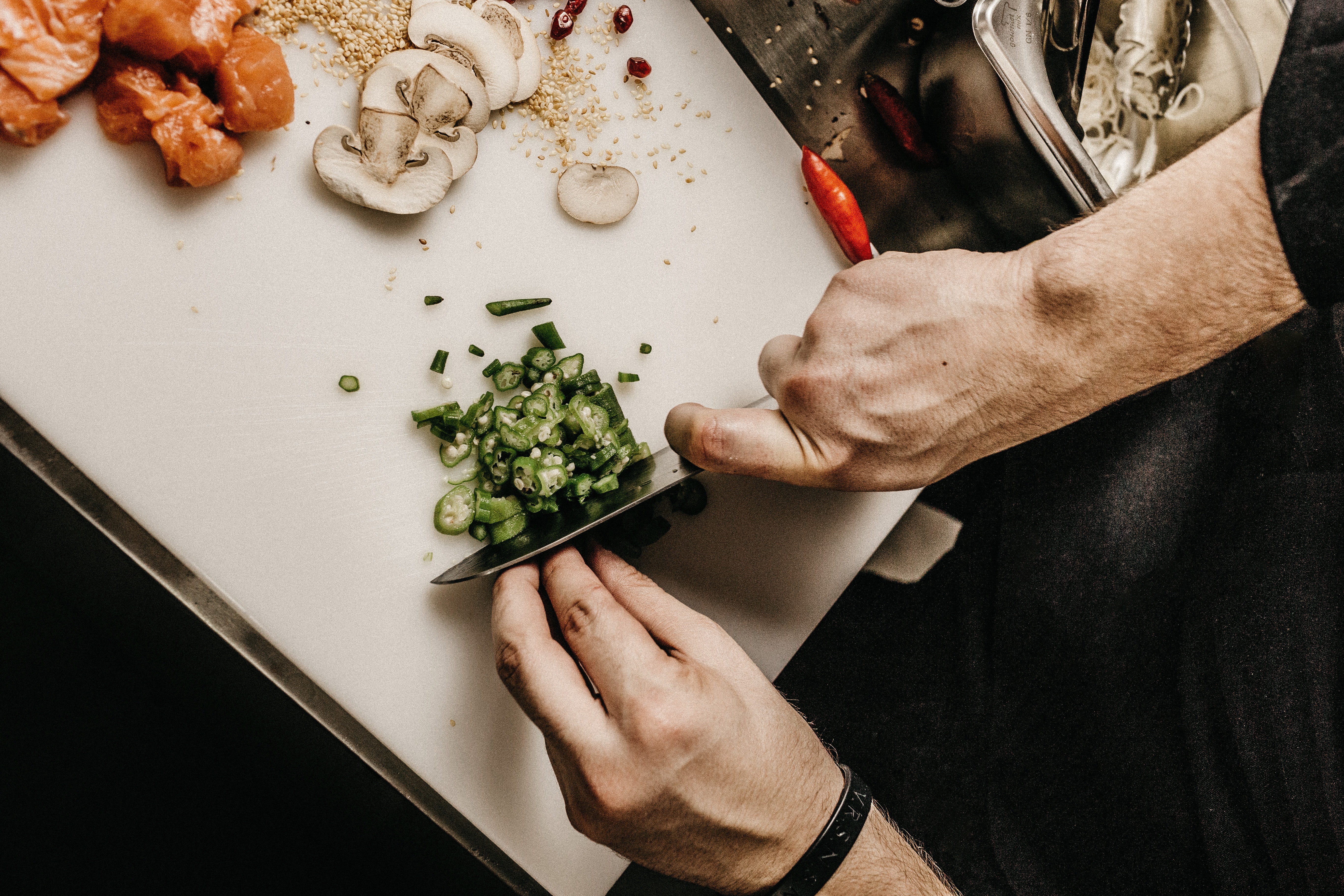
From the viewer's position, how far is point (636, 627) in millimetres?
1104

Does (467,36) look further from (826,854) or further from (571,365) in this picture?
(826,854)

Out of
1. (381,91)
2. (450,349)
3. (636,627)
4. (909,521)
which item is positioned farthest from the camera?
(909,521)

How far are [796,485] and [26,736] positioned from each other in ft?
6.34

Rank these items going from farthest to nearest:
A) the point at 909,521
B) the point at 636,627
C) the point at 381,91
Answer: the point at 909,521
the point at 381,91
the point at 636,627

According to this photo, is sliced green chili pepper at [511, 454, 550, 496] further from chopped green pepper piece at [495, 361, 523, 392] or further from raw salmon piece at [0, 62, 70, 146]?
raw salmon piece at [0, 62, 70, 146]

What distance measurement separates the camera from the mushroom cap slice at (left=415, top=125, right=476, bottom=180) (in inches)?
49.4

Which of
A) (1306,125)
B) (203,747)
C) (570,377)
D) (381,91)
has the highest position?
(381,91)

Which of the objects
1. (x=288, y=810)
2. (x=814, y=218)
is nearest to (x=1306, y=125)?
(x=814, y=218)

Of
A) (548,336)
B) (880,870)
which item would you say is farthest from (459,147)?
(880,870)

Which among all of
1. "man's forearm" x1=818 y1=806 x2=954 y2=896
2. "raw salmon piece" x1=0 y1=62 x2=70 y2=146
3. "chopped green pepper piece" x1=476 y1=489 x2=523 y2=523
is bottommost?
"man's forearm" x1=818 y1=806 x2=954 y2=896

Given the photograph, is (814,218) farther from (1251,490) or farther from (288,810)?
(288,810)

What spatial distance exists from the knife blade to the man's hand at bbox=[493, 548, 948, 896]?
0.13 ft

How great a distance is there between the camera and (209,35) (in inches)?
44.3

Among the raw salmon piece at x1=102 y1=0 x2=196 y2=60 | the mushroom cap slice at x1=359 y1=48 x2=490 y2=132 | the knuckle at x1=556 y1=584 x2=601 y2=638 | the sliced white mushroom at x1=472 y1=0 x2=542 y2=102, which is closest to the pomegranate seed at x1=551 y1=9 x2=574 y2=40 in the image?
the sliced white mushroom at x1=472 y1=0 x2=542 y2=102
